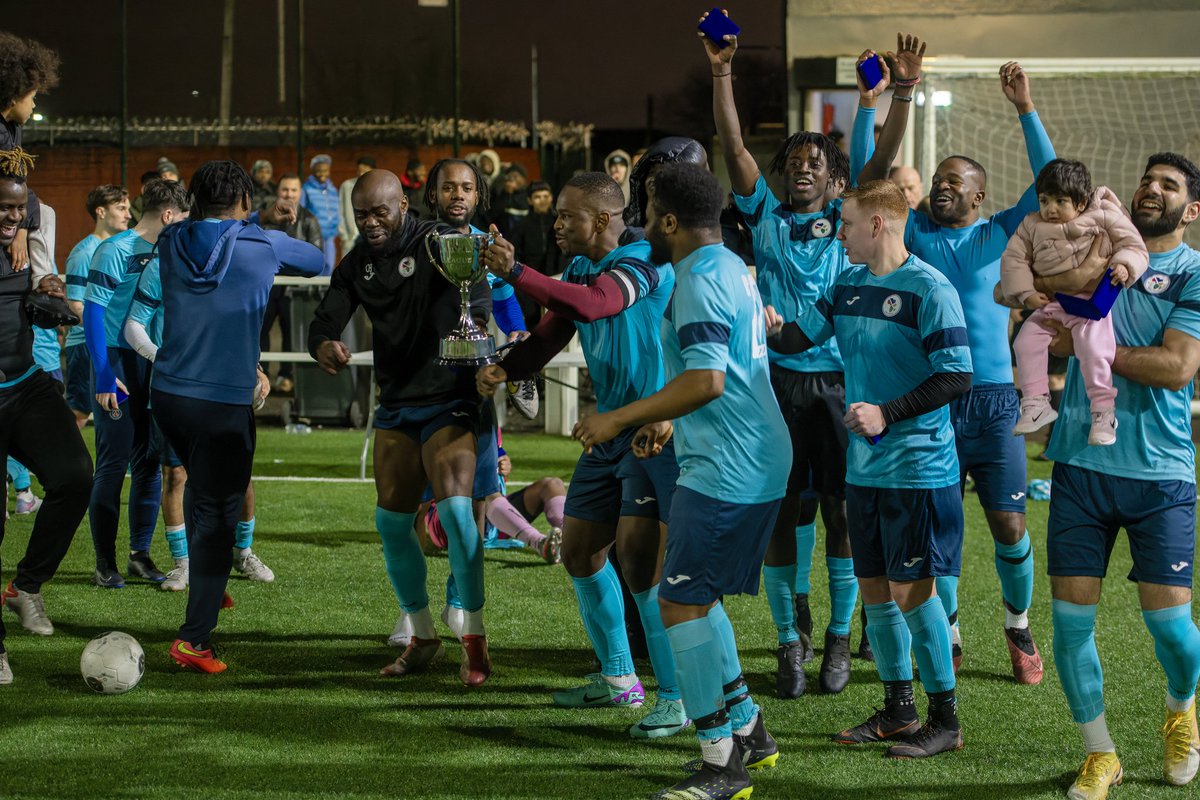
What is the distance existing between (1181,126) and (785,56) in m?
6.10

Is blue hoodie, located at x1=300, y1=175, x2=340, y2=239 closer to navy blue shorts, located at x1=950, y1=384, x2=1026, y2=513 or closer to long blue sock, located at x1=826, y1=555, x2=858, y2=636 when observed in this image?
long blue sock, located at x1=826, y1=555, x2=858, y2=636

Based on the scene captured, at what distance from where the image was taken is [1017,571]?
5.99 m

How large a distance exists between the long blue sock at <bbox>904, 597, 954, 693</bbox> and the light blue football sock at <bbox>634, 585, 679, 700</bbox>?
89cm

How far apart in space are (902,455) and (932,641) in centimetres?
67

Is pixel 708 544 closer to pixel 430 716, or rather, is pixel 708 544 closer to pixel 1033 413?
pixel 1033 413

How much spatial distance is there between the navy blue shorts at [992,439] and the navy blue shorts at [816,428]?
0.50 m

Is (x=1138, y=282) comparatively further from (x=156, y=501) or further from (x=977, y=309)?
(x=156, y=501)

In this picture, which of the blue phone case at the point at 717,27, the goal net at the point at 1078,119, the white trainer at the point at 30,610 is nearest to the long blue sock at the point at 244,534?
the white trainer at the point at 30,610

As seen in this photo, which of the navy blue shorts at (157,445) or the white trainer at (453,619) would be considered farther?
the navy blue shorts at (157,445)

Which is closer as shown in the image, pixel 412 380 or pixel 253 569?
pixel 412 380

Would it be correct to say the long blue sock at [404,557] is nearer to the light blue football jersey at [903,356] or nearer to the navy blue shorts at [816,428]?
the navy blue shorts at [816,428]

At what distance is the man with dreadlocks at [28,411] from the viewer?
5652 mm

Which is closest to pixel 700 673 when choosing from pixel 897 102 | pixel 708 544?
pixel 708 544

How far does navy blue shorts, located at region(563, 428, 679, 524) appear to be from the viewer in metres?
4.96
